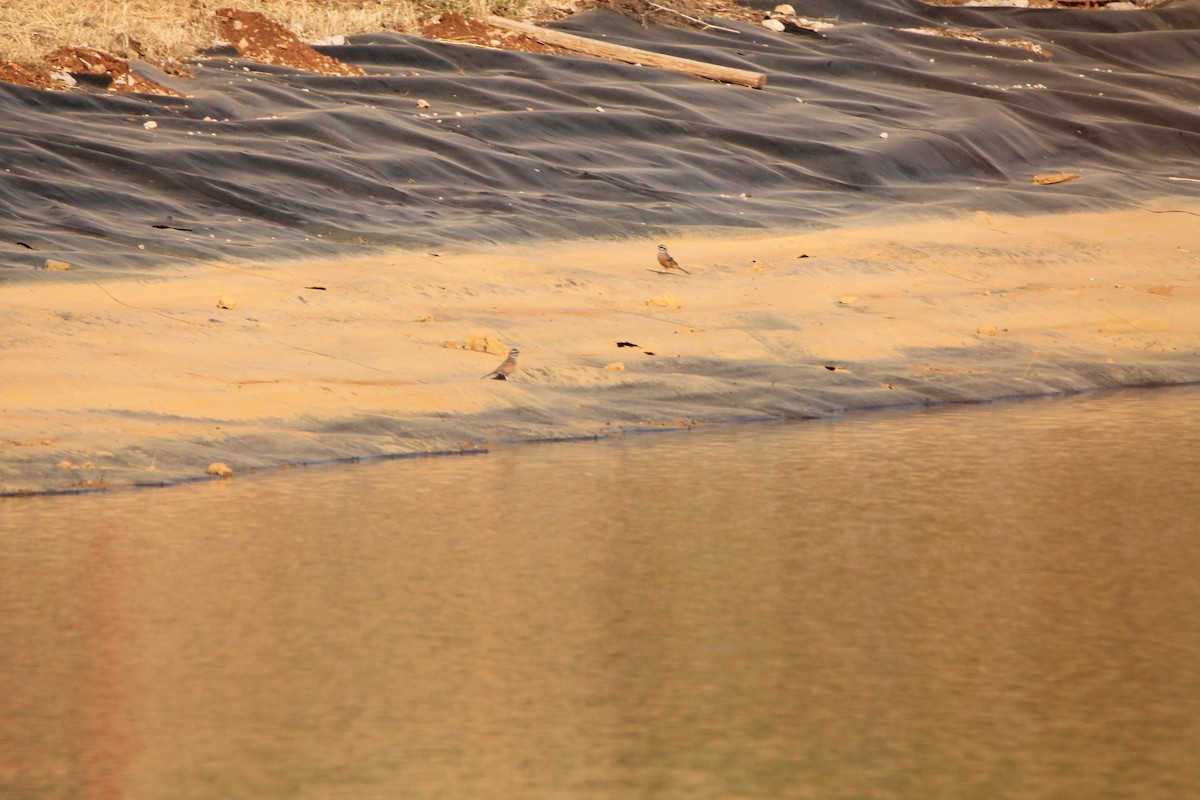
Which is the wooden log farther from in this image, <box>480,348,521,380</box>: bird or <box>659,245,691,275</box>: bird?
<box>480,348,521,380</box>: bird

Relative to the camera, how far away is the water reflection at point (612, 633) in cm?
405

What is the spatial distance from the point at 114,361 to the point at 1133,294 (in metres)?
7.19

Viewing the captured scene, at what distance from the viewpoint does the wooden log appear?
17.8 m

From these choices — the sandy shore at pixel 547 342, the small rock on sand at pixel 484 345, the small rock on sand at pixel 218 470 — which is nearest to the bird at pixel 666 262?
the sandy shore at pixel 547 342

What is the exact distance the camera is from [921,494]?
753 cm

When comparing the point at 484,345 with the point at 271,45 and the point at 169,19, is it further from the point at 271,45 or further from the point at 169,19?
the point at 169,19

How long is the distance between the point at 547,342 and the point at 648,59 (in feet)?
26.8

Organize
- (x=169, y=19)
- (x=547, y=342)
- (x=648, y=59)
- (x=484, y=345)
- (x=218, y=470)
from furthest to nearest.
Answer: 1. (x=648, y=59)
2. (x=169, y=19)
3. (x=547, y=342)
4. (x=484, y=345)
5. (x=218, y=470)

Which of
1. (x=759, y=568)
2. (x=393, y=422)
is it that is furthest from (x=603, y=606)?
(x=393, y=422)

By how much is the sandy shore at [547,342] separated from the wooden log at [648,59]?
169 inches

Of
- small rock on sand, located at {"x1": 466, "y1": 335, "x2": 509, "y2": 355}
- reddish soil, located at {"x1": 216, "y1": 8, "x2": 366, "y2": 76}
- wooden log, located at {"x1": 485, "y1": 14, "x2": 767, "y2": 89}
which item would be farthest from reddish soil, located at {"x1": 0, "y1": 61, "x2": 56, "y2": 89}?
wooden log, located at {"x1": 485, "y1": 14, "x2": 767, "y2": 89}

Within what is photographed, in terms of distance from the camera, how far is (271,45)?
1623 cm

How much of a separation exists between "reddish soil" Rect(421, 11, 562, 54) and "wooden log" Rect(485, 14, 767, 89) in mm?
110

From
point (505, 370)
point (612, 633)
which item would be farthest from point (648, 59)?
point (612, 633)
